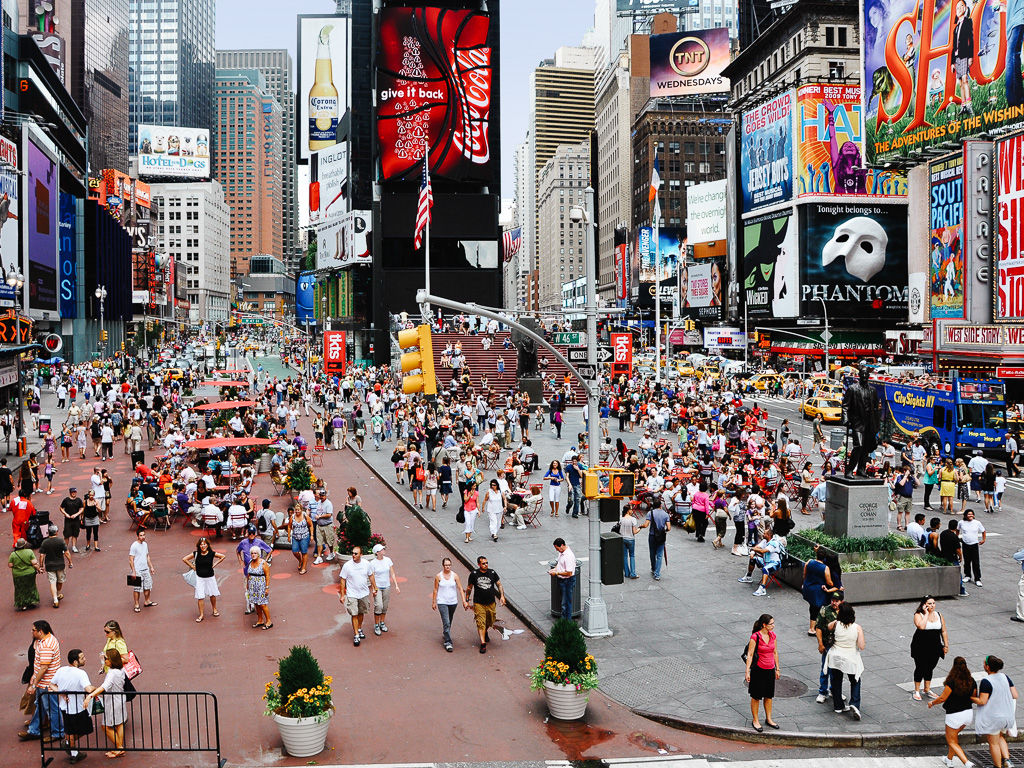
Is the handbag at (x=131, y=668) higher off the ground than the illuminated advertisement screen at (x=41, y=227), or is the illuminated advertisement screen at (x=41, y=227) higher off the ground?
the illuminated advertisement screen at (x=41, y=227)

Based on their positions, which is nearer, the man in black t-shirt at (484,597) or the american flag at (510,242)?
the man in black t-shirt at (484,597)

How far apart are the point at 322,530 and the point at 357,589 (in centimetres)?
573

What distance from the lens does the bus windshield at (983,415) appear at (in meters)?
30.5

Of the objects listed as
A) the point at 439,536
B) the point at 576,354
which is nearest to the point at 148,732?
the point at 439,536

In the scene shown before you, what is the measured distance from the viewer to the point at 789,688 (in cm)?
1219

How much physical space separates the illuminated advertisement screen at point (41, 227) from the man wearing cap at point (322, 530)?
176ft

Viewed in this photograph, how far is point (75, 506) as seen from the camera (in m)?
19.1

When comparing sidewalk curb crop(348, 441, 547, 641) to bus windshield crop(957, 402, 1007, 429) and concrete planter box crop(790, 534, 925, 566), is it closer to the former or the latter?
concrete planter box crop(790, 534, 925, 566)

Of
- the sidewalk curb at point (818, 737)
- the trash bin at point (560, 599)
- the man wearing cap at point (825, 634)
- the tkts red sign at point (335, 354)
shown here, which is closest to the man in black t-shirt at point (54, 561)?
the trash bin at point (560, 599)

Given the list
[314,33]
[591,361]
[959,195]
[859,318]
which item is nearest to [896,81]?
[959,195]

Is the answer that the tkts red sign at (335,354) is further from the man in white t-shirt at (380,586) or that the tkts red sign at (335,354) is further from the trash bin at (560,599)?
the trash bin at (560,599)

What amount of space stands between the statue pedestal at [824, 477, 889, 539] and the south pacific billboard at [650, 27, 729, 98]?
139m

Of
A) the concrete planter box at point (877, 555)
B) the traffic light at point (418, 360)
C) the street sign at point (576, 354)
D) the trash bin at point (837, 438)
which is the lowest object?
the concrete planter box at point (877, 555)

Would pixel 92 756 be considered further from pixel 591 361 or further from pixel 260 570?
pixel 591 361
